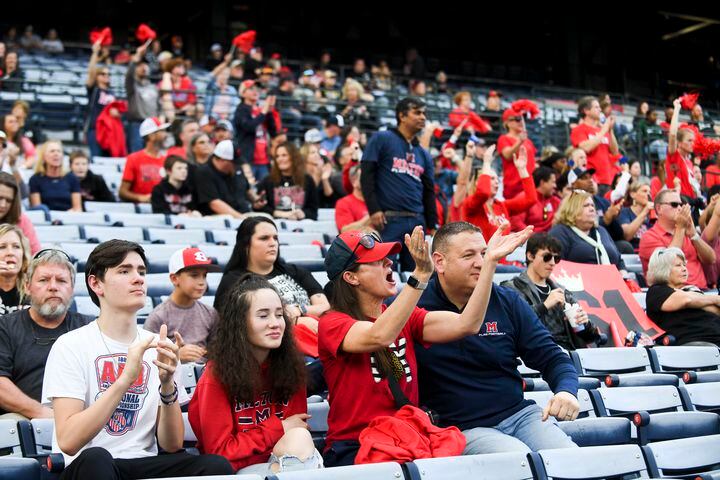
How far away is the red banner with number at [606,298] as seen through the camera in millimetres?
6195

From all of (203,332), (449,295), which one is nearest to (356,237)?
(449,295)

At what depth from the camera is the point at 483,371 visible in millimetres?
3793

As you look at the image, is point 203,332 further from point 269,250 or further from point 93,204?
point 93,204

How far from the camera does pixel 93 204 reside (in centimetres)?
884

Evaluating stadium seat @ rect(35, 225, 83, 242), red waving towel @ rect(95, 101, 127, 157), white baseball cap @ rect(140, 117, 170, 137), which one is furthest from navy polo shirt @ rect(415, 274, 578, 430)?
red waving towel @ rect(95, 101, 127, 157)

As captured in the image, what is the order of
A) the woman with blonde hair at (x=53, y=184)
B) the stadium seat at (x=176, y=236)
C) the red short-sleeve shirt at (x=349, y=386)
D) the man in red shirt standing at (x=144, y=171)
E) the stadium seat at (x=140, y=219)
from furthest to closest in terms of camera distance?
the man in red shirt standing at (x=144, y=171)
the woman with blonde hair at (x=53, y=184)
the stadium seat at (x=140, y=219)
the stadium seat at (x=176, y=236)
the red short-sleeve shirt at (x=349, y=386)

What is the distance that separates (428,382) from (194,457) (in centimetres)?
108

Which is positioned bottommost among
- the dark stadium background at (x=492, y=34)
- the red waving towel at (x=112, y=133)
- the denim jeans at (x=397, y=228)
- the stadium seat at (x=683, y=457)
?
the stadium seat at (x=683, y=457)

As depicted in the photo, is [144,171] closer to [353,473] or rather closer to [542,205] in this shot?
[542,205]

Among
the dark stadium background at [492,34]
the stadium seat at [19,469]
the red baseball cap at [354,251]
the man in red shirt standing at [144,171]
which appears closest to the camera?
the stadium seat at [19,469]

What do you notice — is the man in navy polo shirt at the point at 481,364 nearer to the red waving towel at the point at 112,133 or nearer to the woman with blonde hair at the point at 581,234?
the woman with blonde hair at the point at 581,234

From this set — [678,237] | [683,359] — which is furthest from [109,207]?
[683,359]

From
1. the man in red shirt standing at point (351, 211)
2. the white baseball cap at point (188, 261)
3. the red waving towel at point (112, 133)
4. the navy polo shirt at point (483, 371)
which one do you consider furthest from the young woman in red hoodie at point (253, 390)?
the red waving towel at point (112, 133)

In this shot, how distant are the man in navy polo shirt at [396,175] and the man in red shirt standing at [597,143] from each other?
10.6 ft
